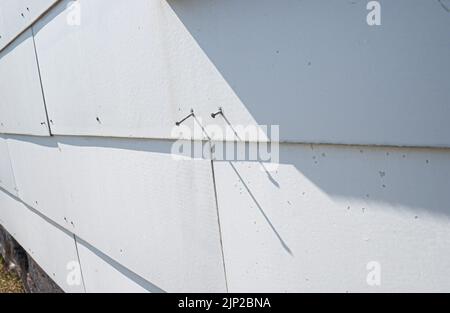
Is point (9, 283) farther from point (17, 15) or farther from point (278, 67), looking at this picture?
point (278, 67)

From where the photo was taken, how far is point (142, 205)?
6.37 feet

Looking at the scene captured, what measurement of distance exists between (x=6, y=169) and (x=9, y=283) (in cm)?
185

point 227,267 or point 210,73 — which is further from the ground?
point 210,73

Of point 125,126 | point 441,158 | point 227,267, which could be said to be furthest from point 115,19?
point 441,158

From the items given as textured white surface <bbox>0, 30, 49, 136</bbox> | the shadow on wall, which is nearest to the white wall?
the shadow on wall

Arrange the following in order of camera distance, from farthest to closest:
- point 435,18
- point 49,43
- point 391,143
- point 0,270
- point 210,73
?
point 0,270, point 49,43, point 210,73, point 391,143, point 435,18

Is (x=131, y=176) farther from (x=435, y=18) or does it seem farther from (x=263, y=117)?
(x=435, y=18)

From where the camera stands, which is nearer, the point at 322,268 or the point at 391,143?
the point at 391,143

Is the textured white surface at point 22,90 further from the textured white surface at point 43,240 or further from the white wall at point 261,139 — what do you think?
the textured white surface at point 43,240

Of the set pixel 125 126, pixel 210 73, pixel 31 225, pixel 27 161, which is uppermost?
pixel 210 73

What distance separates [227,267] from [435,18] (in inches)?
44.4

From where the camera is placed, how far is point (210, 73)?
1.42m

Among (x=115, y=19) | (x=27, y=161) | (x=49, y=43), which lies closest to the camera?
(x=115, y=19)

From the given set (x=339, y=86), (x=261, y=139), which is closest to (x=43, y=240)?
(x=261, y=139)
